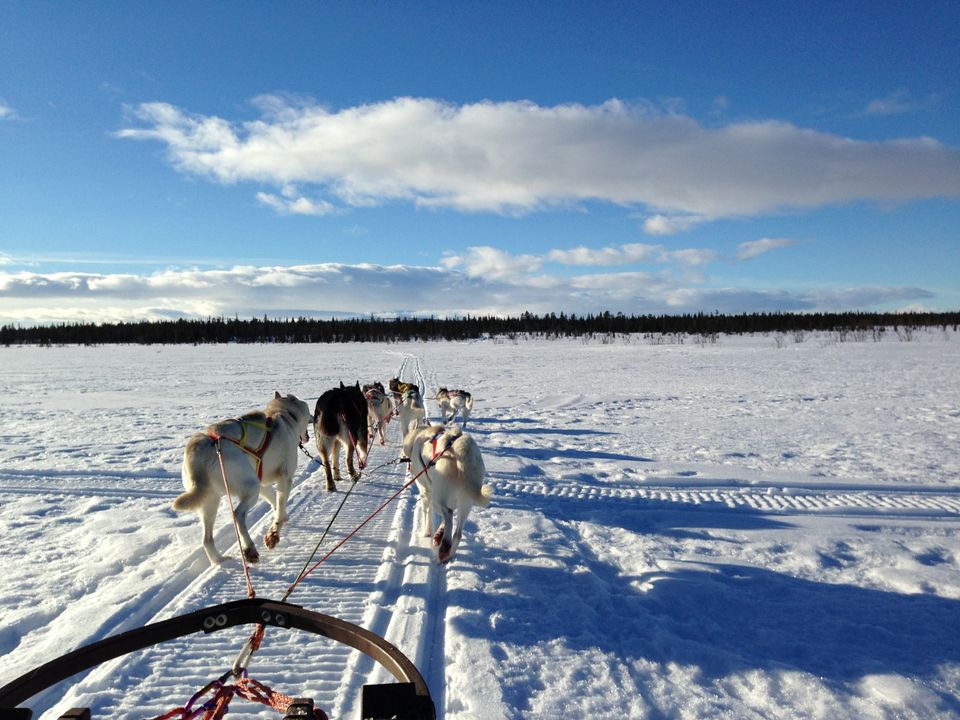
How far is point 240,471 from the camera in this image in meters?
3.76

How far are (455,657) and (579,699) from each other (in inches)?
24.7

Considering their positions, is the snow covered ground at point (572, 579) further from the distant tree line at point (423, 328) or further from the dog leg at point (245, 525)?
the distant tree line at point (423, 328)

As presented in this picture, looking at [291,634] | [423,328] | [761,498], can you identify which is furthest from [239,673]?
[423,328]

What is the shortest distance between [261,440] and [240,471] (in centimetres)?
38

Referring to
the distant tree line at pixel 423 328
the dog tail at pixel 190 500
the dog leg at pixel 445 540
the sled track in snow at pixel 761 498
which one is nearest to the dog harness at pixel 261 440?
the dog tail at pixel 190 500

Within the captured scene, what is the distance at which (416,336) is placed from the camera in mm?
72188

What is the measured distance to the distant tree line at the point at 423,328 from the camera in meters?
66.1

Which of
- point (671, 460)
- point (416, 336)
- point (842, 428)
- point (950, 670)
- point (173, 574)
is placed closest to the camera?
point (950, 670)

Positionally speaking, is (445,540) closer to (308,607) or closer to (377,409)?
(308,607)

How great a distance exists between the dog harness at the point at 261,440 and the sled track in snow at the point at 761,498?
8.05ft

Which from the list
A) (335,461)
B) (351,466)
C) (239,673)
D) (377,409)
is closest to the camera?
(239,673)

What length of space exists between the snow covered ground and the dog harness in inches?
27.2

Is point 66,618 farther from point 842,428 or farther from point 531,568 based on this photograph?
point 842,428

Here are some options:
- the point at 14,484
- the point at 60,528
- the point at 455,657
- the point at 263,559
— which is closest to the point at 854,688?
the point at 455,657
